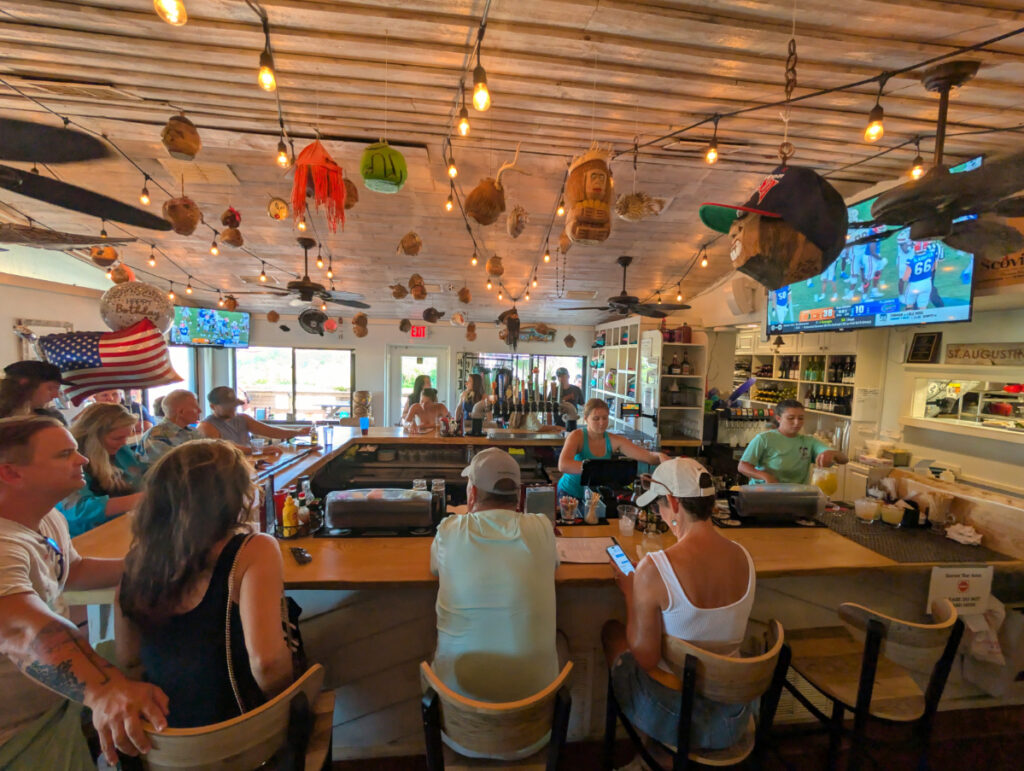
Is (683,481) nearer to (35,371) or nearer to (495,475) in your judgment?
(495,475)

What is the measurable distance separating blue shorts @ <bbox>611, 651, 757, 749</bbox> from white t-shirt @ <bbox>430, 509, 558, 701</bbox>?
37cm

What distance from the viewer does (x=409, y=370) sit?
927cm

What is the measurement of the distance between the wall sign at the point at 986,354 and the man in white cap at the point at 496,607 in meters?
4.52

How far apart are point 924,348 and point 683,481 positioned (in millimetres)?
4346

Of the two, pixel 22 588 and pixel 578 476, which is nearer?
pixel 22 588

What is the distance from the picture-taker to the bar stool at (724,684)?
1.21 meters

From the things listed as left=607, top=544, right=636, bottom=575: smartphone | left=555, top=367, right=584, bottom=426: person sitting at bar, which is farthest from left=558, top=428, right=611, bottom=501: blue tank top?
left=555, top=367, right=584, bottom=426: person sitting at bar

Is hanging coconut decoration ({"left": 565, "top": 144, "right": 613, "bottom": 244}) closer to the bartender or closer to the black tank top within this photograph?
the black tank top

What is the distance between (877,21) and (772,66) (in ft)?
1.34

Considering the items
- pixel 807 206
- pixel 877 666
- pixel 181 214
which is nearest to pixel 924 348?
pixel 877 666

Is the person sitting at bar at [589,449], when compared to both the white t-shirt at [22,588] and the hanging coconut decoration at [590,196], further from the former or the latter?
the white t-shirt at [22,588]

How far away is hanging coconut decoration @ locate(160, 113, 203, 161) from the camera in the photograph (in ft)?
6.44

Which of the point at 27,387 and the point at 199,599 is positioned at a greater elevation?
the point at 27,387

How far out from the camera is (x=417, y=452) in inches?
168
